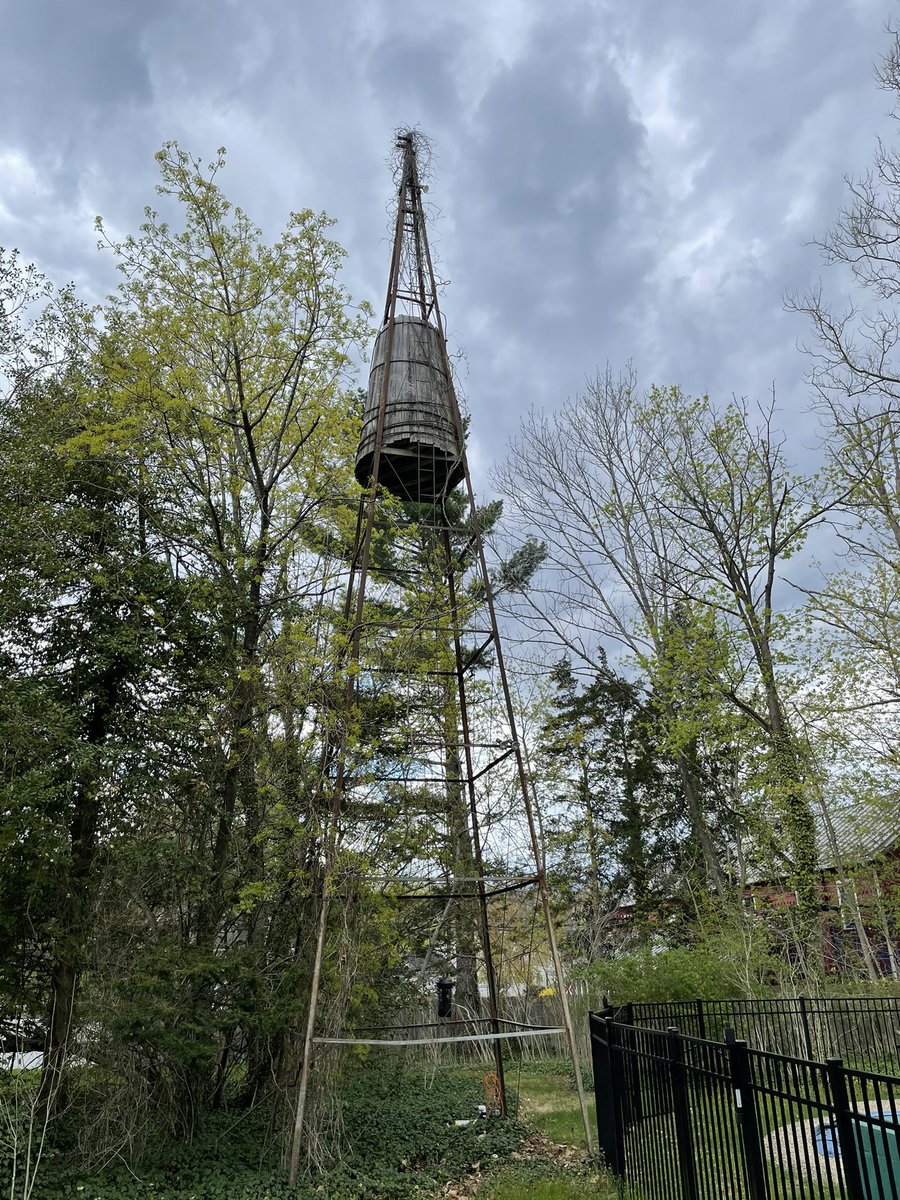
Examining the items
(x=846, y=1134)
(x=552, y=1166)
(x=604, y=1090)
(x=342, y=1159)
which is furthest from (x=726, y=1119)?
(x=342, y=1159)

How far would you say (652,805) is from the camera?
22.8 meters

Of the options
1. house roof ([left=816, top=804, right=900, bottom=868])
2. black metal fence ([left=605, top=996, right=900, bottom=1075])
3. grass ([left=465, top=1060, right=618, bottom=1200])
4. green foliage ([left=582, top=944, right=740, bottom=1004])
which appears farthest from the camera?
house roof ([left=816, top=804, right=900, bottom=868])

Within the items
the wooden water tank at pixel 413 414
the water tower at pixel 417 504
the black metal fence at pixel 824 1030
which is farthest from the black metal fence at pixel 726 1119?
the wooden water tank at pixel 413 414

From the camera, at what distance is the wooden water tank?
913cm

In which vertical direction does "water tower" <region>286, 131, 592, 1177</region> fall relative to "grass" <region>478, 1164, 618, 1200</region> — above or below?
above

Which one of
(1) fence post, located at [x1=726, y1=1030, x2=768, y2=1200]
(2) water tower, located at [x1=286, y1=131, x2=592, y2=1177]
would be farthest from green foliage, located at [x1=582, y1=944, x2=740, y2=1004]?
(1) fence post, located at [x1=726, y1=1030, x2=768, y2=1200]

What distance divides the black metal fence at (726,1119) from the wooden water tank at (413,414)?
19.3 feet

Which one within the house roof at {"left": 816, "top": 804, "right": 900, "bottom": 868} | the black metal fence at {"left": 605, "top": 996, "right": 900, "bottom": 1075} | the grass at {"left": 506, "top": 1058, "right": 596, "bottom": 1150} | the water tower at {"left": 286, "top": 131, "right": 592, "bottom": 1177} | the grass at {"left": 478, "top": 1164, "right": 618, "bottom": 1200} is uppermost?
the water tower at {"left": 286, "top": 131, "right": 592, "bottom": 1177}

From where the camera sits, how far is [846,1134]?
9.64 feet

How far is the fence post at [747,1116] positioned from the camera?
3629 mm

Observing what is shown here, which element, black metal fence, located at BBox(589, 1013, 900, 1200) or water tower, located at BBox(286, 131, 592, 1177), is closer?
black metal fence, located at BBox(589, 1013, 900, 1200)

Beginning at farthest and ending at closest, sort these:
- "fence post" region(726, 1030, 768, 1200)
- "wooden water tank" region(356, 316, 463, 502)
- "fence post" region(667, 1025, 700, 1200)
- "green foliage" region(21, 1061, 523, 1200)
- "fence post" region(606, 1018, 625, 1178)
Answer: "wooden water tank" region(356, 316, 463, 502) → "green foliage" region(21, 1061, 523, 1200) → "fence post" region(606, 1018, 625, 1178) → "fence post" region(667, 1025, 700, 1200) → "fence post" region(726, 1030, 768, 1200)

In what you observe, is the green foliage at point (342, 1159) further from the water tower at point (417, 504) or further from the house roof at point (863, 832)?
the house roof at point (863, 832)

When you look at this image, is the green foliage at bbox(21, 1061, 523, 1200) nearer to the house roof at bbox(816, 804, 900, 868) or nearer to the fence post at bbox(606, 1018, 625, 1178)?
the fence post at bbox(606, 1018, 625, 1178)
